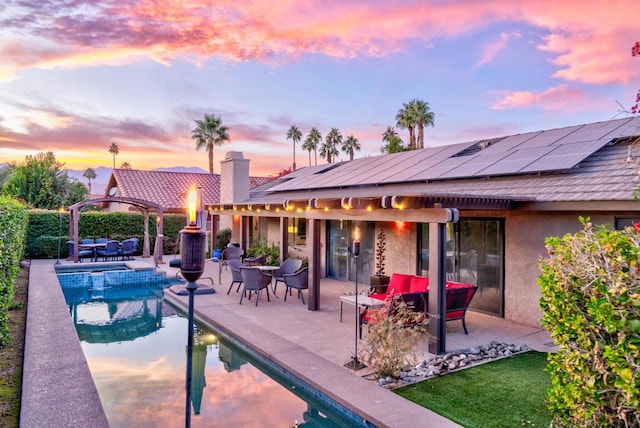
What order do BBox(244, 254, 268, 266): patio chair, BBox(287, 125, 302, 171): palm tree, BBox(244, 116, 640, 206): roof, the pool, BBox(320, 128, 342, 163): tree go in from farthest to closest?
BBox(287, 125, 302, 171): palm tree < BBox(320, 128, 342, 163): tree < BBox(244, 254, 268, 266): patio chair < BBox(244, 116, 640, 206): roof < the pool

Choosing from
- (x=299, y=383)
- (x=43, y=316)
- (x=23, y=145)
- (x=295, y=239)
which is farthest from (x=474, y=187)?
(x=23, y=145)

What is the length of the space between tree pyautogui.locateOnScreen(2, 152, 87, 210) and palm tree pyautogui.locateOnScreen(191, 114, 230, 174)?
56.0 feet

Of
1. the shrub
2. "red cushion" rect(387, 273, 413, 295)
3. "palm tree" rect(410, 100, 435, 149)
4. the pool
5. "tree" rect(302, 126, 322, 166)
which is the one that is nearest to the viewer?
the pool

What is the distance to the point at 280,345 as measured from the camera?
7.59m

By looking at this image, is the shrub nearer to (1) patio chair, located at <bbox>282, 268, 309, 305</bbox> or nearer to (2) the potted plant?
(1) patio chair, located at <bbox>282, 268, 309, 305</bbox>

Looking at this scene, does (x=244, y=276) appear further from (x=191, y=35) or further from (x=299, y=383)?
(x=191, y=35)

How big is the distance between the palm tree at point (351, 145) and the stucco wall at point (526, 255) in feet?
155

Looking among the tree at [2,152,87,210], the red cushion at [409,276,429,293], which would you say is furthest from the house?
the tree at [2,152,87,210]

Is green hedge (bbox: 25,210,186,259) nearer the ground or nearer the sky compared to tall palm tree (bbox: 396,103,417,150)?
nearer the ground

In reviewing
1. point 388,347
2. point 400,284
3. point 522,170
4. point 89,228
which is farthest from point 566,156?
point 89,228

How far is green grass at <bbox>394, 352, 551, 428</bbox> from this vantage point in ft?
16.4

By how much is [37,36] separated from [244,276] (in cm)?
860

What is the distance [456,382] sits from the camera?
611 cm

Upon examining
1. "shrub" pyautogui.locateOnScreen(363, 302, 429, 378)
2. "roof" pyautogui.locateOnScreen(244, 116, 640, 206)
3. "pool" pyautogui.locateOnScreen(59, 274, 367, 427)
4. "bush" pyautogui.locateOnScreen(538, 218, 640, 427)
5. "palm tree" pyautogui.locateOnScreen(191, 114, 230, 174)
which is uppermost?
"palm tree" pyautogui.locateOnScreen(191, 114, 230, 174)
